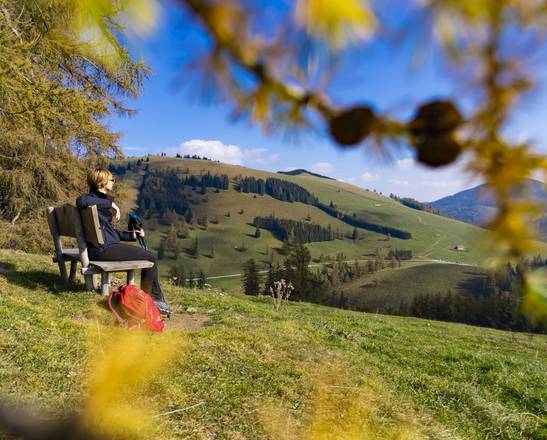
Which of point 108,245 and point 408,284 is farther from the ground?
point 108,245

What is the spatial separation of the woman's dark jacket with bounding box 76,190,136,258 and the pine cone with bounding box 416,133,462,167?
7198 mm

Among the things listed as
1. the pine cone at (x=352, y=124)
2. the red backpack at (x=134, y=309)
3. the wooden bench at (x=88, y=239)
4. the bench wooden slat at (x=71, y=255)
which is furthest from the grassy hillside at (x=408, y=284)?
the pine cone at (x=352, y=124)

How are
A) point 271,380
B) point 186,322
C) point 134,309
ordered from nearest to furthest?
1. point 271,380
2. point 134,309
3. point 186,322

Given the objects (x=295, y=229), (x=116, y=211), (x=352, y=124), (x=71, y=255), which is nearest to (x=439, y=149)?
(x=352, y=124)

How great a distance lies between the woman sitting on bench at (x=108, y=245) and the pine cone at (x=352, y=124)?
6927 mm

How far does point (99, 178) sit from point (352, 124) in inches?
282

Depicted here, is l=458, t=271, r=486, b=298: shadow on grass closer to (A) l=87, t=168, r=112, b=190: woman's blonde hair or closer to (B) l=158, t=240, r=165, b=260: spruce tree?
(B) l=158, t=240, r=165, b=260: spruce tree

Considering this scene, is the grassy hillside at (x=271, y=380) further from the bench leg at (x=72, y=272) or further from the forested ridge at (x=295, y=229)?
the forested ridge at (x=295, y=229)

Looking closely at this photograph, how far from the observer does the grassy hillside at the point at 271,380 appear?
4.13 meters

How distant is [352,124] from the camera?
85cm

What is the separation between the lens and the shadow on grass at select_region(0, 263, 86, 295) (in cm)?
859

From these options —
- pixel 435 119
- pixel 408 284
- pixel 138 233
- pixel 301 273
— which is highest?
pixel 435 119

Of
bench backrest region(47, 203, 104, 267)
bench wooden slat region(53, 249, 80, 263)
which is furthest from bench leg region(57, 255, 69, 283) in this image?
bench backrest region(47, 203, 104, 267)

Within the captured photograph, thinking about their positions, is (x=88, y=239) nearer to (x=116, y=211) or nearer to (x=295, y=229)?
(x=116, y=211)
